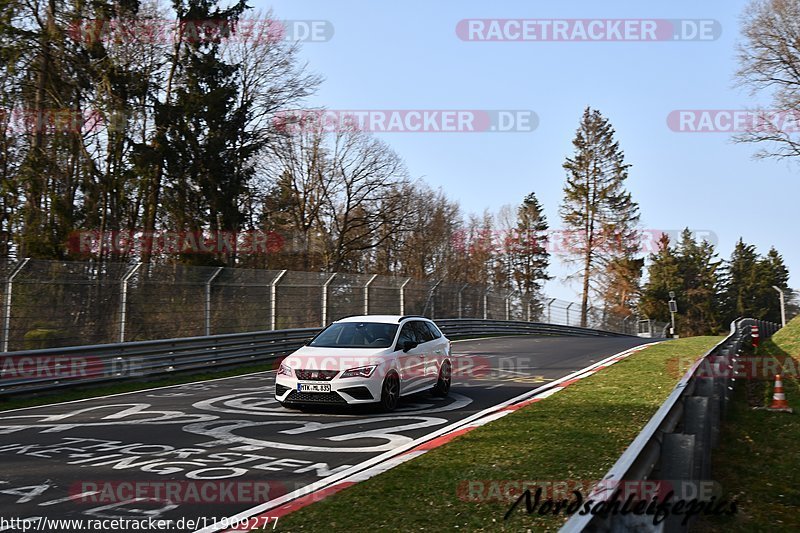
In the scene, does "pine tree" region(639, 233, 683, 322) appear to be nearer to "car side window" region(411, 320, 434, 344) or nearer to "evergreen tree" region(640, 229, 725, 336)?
"evergreen tree" region(640, 229, 725, 336)

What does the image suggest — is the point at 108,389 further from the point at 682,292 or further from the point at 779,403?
the point at 682,292

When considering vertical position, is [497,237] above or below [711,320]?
above

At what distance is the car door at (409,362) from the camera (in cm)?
1172

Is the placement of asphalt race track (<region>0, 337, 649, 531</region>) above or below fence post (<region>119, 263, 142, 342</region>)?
below

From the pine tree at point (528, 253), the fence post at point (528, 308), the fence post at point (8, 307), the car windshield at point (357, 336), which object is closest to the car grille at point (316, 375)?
the car windshield at point (357, 336)

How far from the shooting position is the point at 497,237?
265ft

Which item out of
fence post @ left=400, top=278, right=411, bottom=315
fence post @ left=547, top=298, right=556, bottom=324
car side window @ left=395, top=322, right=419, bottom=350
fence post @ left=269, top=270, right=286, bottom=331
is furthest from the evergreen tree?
car side window @ left=395, top=322, right=419, bottom=350

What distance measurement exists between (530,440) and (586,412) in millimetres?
2341

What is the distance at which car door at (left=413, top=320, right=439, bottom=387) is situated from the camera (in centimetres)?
1255

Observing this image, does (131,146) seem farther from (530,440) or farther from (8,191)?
(530,440)

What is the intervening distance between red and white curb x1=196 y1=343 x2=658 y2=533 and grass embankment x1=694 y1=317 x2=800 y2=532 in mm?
2900

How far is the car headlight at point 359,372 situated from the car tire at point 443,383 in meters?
2.37

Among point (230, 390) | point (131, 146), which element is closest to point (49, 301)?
point (230, 390)

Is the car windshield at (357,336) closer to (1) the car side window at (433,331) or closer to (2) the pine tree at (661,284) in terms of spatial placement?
(1) the car side window at (433,331)
